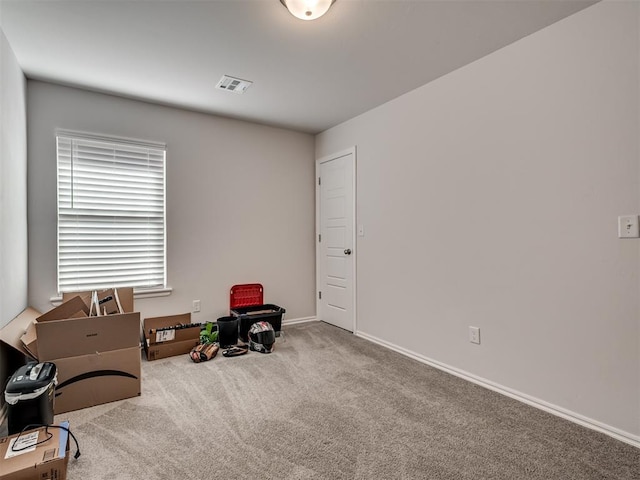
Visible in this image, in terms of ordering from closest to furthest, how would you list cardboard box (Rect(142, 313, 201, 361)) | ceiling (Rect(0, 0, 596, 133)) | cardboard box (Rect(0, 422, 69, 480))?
cardboard box (Rect(0, 422, 69, 480))
ceiling (Rect(0, 0, 596, 133))
cardboard box (Rect(142, 313, 201, 361))

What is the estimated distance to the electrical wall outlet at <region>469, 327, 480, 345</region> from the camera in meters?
2.64

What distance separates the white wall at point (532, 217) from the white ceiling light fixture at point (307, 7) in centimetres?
140

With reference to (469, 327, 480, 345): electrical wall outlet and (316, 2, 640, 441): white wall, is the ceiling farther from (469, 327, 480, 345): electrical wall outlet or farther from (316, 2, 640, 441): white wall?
(469, 327, 480, 345): electrical wall outlet

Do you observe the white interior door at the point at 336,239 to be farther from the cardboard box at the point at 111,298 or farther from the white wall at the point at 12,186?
the white wall at the point at 12,186

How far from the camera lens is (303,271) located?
4.59 meters

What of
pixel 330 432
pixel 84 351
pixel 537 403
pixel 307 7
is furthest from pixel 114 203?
pixel 537 403

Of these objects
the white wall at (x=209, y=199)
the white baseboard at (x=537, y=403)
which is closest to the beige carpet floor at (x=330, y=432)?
the white baseboard at (x=537, y=403)

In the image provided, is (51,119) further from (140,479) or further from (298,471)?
(298,471)

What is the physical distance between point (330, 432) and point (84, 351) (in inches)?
67.9

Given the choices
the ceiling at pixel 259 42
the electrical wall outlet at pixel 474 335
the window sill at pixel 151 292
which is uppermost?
the ceiling at pixel 259 42

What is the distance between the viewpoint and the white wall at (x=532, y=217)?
6.32 feet

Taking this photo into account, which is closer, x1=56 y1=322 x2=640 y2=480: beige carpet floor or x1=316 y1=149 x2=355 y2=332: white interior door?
x1=56 y1=322 x2=640 y2=480: beige carpet floor

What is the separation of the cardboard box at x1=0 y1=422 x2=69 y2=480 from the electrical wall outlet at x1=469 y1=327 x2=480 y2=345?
2654 millimetres

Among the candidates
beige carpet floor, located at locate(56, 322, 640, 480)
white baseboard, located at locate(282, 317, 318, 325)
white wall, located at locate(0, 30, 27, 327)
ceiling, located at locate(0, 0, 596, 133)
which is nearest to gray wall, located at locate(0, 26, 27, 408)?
white wall, located at locate(0, 30, 27, 327)
